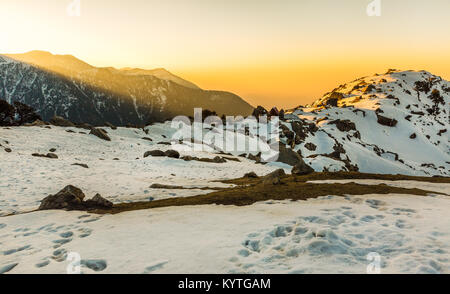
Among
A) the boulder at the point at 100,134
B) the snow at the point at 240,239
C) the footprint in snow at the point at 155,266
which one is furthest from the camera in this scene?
the boulder at the point at 100,134

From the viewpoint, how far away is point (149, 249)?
7035mm

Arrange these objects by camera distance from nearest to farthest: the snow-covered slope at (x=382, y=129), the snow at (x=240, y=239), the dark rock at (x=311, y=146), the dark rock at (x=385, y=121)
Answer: the snow at (x=240, y=239) → the dark rock at (x=311, y=146) → the snow-covered slope at (x=382, y=129) → the dark rock at (x=385, y=121)

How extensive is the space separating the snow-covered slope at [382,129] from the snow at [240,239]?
46.3 metres

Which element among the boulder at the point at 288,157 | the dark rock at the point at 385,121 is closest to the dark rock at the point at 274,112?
the boulder at the point at 288,157

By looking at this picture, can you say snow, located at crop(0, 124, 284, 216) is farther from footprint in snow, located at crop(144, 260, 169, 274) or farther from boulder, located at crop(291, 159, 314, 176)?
footprint in snow, located at crop(144, 260, 169, 274)

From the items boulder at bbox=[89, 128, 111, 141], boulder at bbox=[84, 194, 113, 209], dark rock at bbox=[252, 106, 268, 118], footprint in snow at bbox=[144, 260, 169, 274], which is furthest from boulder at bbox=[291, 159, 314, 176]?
dark rock at bbox=[252, 106, 268, 118]

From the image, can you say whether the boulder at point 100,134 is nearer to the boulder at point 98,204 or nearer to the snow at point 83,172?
the snow at point 83,172

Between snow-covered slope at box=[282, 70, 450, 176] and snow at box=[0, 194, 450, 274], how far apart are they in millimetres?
46284

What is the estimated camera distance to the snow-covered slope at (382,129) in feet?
235

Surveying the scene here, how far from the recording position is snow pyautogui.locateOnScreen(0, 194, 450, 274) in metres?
6.08

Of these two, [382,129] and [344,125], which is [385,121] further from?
[344,125]

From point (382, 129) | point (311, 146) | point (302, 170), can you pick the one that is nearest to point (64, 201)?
point (302, 170)
